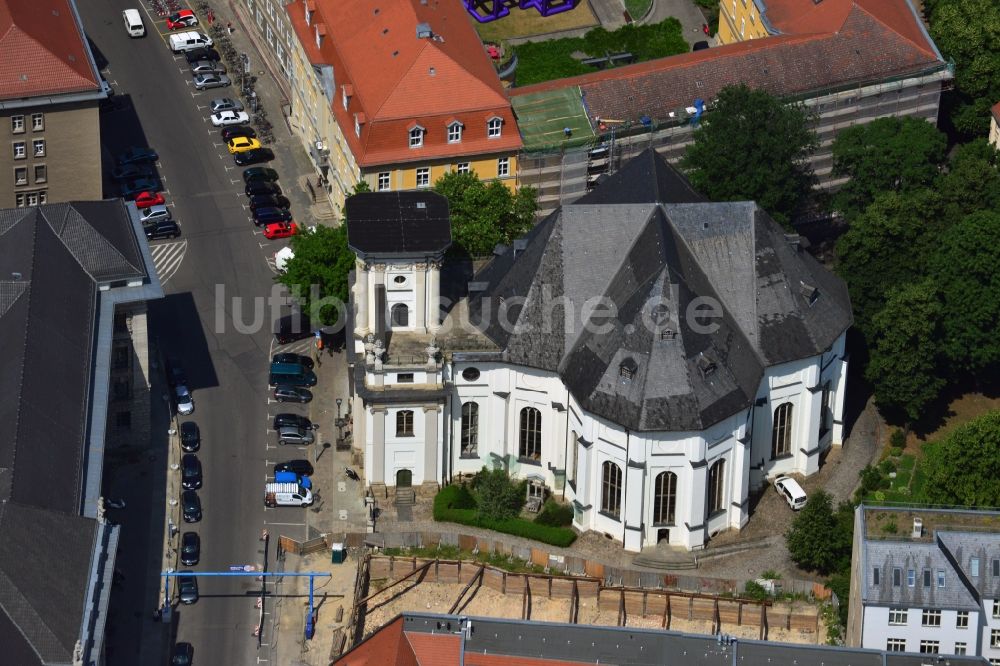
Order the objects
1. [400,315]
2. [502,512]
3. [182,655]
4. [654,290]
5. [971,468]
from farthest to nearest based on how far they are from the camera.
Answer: [502,512] → [400,315] → [654,290] → [971,468] → [182,655]

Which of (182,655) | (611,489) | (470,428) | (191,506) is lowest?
(182,655)

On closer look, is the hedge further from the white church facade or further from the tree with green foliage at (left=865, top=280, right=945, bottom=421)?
the tree with green foliage at (left=865, top=280, right=945, bottom=421)

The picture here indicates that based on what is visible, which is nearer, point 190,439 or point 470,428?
point 470,428

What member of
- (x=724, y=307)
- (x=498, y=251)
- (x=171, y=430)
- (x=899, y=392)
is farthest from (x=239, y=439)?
(x=899, y=392)

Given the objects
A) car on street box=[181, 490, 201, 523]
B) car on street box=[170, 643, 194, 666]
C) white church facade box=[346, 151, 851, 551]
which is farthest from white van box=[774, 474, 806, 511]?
car on street box=[170, 643, 194, 666]

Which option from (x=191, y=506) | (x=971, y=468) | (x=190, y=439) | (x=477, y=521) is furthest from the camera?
(x=190, y=439)

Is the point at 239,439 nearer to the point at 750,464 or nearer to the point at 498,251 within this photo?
the point at 498,251

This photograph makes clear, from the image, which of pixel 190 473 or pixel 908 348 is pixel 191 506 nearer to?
pixel 190 473

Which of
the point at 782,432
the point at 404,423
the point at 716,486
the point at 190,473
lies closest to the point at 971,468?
the point at 782,432
